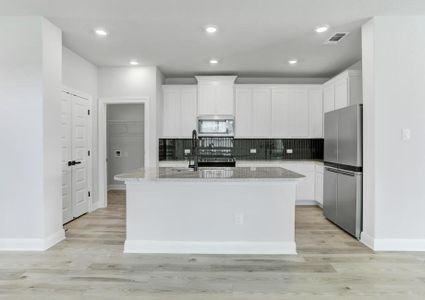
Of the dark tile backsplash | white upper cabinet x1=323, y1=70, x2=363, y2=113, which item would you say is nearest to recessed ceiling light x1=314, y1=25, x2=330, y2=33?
white upper cabinet x1=323, y1=70, x2=363, y2=113

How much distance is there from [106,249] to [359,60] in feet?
16.6

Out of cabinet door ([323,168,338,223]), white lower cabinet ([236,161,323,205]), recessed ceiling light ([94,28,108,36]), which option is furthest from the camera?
white lower cabinet ([236,161,323,205])

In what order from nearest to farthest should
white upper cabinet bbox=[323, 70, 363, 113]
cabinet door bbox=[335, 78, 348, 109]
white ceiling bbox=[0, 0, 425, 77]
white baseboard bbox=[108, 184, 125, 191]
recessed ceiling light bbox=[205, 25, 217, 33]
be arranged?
1. white ceiling bbox=[0, 0, 425, 77]
2. recessed ceiling light bbox=[205, 25, 217, 33]
3. white upper cabinet bbox=[323, 70, 363, 113]
4. cabinet door bbox=[335, 78, 348, 109]
5. white baseboard bbox=[108, 184, 125, 191]

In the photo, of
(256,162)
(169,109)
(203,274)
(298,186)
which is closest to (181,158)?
(169,109)

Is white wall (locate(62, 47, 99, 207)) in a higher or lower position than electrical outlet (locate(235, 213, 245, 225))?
higher

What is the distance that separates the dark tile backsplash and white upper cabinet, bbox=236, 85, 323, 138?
0.31 metres

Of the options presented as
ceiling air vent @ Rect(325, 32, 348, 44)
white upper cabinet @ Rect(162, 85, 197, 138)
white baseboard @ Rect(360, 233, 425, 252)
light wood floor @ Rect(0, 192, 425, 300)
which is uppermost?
ceiling air vent @ Rect(325, 32, 348, 44)

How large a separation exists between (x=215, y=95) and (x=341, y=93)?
235 cm

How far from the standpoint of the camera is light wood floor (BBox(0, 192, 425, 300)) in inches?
90.7

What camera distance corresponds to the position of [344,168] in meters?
3.83

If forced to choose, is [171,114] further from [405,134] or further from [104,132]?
[405,134]

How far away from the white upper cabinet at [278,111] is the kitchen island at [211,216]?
2794 millimetres

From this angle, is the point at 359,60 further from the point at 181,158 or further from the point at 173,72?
the point at 181,158

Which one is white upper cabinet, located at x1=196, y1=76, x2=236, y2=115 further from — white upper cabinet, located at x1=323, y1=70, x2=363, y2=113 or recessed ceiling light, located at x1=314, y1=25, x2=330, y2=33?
recessed ceiling light, located at x1=314, y1=25, x2=330, y2=33
